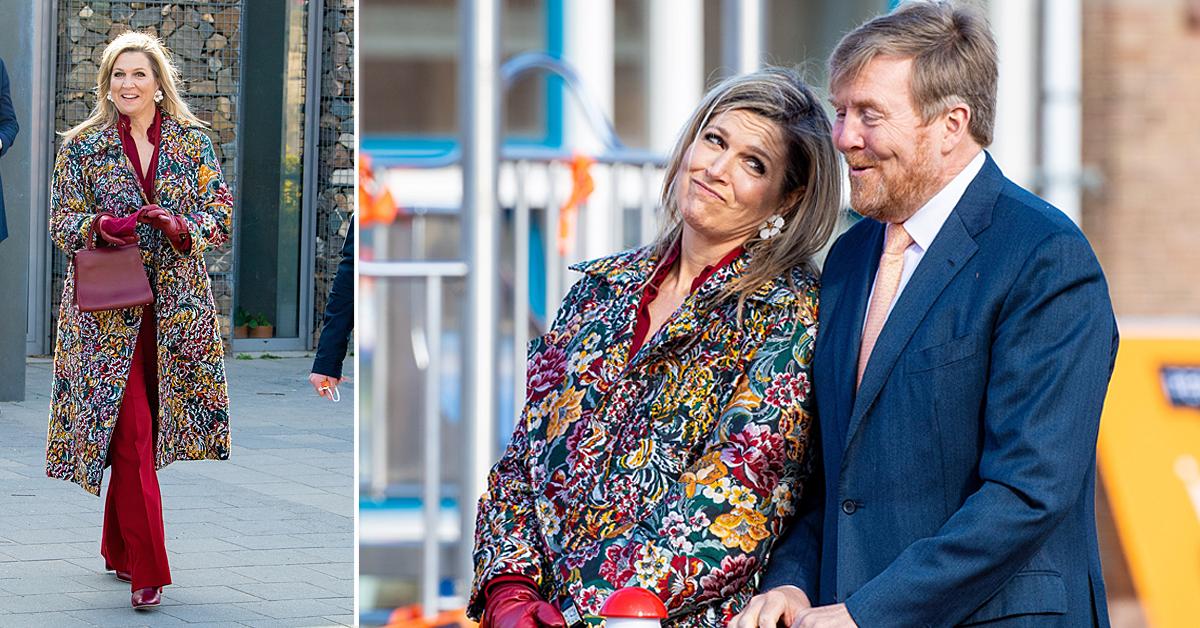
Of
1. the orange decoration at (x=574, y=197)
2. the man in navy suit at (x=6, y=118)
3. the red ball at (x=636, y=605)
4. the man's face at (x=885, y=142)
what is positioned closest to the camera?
the man's face at (x=885, y=142)

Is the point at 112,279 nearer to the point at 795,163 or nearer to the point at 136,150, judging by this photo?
the point at 136,150

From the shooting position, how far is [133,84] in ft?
17.3

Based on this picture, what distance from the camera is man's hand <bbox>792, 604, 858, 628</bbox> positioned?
6.98 ft

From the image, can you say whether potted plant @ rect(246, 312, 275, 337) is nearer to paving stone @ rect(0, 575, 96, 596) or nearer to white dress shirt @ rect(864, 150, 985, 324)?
paving stone @ rect(0, 575, 96, 596)

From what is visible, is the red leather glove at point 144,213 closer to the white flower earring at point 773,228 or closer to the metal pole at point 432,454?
the metal pole at point 432,454

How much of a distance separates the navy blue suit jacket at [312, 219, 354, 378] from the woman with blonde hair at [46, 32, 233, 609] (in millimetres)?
1052

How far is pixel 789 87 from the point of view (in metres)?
2.49

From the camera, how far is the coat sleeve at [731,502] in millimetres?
2301

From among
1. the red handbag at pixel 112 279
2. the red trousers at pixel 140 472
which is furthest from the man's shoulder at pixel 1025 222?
the red trousers at pixel 140 472

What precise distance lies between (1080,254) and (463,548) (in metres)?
2.22

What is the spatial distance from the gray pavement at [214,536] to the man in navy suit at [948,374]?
10.2ft

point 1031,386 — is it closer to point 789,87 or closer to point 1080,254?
point 1080,254

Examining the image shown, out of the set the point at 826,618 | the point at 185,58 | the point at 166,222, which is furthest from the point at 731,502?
the point at 185,58

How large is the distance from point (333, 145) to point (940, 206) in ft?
35.7
